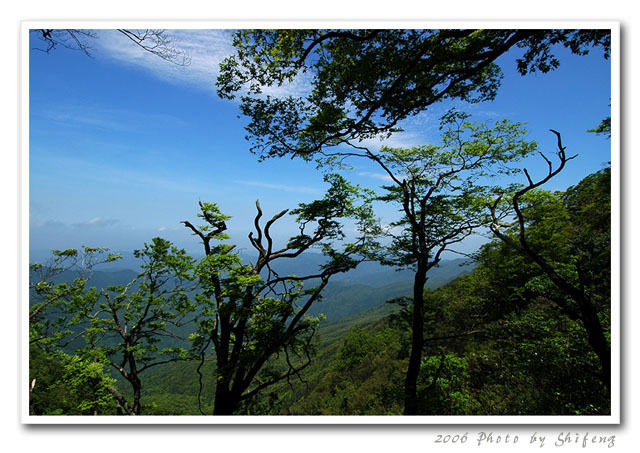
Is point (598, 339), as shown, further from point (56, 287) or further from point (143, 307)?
point (56, 287)

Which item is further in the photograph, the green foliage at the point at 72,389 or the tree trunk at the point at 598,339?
the green foliage at the point at 72,389

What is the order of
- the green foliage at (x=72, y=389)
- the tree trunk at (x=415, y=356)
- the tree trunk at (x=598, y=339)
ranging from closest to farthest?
the tree trunk at (x=598, y=339) → the green foliage at (x=72, y=389) → the tree trunk at (x=415, y=356)

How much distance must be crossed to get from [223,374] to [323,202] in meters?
5.56

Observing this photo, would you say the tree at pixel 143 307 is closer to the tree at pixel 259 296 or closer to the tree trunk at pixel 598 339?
the tree at pixel 259 296

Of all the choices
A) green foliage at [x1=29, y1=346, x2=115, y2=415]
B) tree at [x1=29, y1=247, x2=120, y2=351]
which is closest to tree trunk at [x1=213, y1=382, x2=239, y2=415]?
green foliage at [x1=29, y1=346, x2=115, y2=415]

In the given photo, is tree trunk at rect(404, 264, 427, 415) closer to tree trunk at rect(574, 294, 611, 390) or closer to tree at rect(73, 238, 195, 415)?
tree trunk at rect(574, 294, 611, 390)

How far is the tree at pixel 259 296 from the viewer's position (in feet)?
20.4

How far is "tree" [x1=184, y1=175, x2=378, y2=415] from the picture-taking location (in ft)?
20.4

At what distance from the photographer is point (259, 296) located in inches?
262

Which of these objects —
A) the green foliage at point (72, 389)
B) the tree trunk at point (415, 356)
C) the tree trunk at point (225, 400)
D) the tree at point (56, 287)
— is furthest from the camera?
the tree at point (56, 287)

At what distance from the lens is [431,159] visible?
658cm

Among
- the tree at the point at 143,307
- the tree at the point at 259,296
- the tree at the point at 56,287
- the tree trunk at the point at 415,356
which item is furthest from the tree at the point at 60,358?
the tree trunk at the point at 415,356

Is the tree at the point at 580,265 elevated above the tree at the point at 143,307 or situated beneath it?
elevated above
